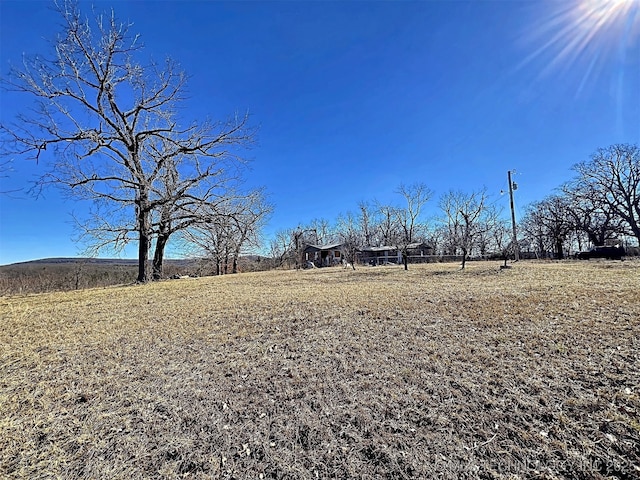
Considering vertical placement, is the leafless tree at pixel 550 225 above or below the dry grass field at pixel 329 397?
above

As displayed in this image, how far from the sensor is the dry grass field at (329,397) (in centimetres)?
198

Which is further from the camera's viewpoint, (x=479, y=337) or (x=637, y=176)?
(x=637, y=176)

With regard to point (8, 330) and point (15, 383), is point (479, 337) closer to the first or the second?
point (15, 383)

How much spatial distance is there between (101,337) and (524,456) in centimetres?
552

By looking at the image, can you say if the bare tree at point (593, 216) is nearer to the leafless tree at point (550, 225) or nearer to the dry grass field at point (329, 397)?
the leafless tree at point (550, 225)

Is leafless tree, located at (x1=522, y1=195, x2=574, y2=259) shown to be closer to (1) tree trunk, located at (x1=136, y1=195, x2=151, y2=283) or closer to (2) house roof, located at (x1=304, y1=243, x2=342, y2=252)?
(2) house roof, located at (x1=304, y1=243, x2=342, y2=252)

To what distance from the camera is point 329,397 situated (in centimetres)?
276

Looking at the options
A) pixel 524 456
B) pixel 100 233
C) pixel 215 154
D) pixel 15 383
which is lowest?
pixel 524 456

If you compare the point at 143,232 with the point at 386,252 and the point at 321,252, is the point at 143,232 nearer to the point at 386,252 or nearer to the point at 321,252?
the point at 321,252

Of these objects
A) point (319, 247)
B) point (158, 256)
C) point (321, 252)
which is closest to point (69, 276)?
point (158, 256)

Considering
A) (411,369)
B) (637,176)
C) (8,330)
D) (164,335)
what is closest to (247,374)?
(411,369)

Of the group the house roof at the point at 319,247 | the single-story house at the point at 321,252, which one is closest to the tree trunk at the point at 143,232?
the single-story house at the point at 321,252

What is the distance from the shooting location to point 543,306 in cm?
560

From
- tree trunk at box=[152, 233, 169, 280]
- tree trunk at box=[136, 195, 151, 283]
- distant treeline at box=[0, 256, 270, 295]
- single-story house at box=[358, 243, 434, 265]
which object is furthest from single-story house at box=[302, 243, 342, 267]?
tree trunk at box=[136, 195, 151, 283]
